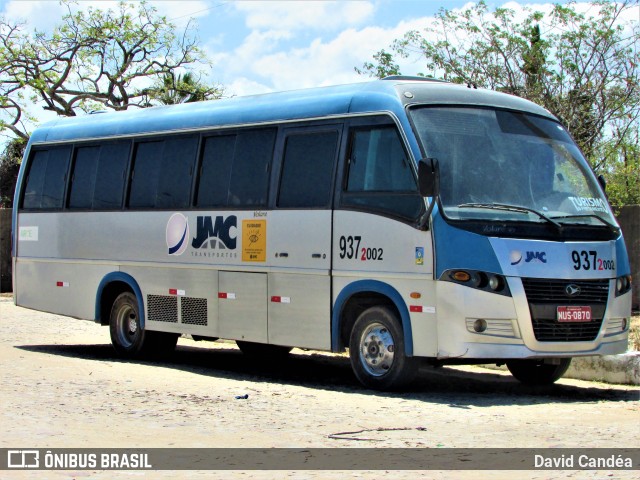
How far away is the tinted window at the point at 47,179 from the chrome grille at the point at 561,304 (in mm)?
8347

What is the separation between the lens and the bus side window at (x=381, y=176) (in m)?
11.6

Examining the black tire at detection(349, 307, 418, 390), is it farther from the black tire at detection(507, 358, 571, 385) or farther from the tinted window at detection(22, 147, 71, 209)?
the tinted window at detection(22, 147, 71, 209)

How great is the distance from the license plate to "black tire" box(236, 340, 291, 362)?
18.5ft

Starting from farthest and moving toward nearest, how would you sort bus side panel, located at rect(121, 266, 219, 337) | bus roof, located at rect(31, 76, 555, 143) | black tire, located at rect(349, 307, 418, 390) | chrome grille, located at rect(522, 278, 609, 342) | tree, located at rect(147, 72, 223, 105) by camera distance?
tree, located at rect(147, 72, 223, 105) < bus side panel, located at rect(121, 266, 219, 337) < bus roof, located at rect(31, 76, 555, 143) < black tire, located at rect(349, 307, 418, 390) < chrome grille, located at rect(522, 278, 609, 342)

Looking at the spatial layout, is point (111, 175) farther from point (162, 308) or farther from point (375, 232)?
point (375, 232)

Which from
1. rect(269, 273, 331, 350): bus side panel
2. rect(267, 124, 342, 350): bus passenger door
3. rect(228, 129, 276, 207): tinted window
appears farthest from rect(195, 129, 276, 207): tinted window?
rect(269, 273, 331, 350): bus side panel

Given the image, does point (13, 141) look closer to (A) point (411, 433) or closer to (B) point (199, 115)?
(B) point (199, 115)

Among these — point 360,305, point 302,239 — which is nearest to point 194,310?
point 302,239

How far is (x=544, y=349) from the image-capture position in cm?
1121

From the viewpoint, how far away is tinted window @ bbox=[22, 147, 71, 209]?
56.0 ft

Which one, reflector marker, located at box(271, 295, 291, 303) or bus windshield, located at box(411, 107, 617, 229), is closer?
bus windshield, located at box(411, 107, 617, 229)

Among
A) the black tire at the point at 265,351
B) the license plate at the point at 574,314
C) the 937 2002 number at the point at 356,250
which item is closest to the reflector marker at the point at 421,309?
the 937 2002 number at the point at 356,250

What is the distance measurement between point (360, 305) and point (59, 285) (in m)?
6.15

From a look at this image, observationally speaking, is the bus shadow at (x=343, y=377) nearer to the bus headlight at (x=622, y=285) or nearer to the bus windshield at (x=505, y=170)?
the bus headlight at (x=622, y=285)
